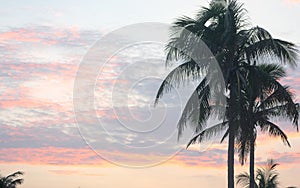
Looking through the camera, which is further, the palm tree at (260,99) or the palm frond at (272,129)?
the palm frond at (272,129)

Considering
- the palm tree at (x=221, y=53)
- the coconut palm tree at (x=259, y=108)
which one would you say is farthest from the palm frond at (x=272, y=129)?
the palm tree at (x=221, y=53)

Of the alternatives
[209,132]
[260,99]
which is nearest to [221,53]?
[260,99]

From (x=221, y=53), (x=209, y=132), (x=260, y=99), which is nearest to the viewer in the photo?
(x=221, y=53)

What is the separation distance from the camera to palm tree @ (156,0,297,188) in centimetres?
3100

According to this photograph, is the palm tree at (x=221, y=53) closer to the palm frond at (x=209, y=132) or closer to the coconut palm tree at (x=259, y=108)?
→ the coconut palm tree at (x=259, y=108)

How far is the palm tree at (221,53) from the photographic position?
31.0m

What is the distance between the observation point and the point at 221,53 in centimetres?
3102

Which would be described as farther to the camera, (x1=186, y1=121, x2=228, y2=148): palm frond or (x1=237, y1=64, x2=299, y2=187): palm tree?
(x1=186, y1=121, x2=228, y2=148): palm frond

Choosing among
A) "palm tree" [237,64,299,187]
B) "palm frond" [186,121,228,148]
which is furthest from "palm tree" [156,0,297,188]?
"palm frond" [186,121,228,148]

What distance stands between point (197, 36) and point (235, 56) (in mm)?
2075

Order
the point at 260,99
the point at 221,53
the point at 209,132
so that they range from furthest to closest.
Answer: the point at 209,132 < the point at 260,99 < the point at 221,53

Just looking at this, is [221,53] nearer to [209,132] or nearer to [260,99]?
[260,99]

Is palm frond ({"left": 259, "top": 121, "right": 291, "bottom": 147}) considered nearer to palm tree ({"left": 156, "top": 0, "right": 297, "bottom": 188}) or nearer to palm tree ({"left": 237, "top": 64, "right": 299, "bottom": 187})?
palm tree ({"left": 237, "top": 64, "right": 299, "bottom": 187})

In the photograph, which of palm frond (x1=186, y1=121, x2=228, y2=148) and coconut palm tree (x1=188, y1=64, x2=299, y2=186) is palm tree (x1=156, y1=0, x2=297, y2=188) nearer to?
coconut palm tree (x1=188, y1=64, x2=299, y2=186)
